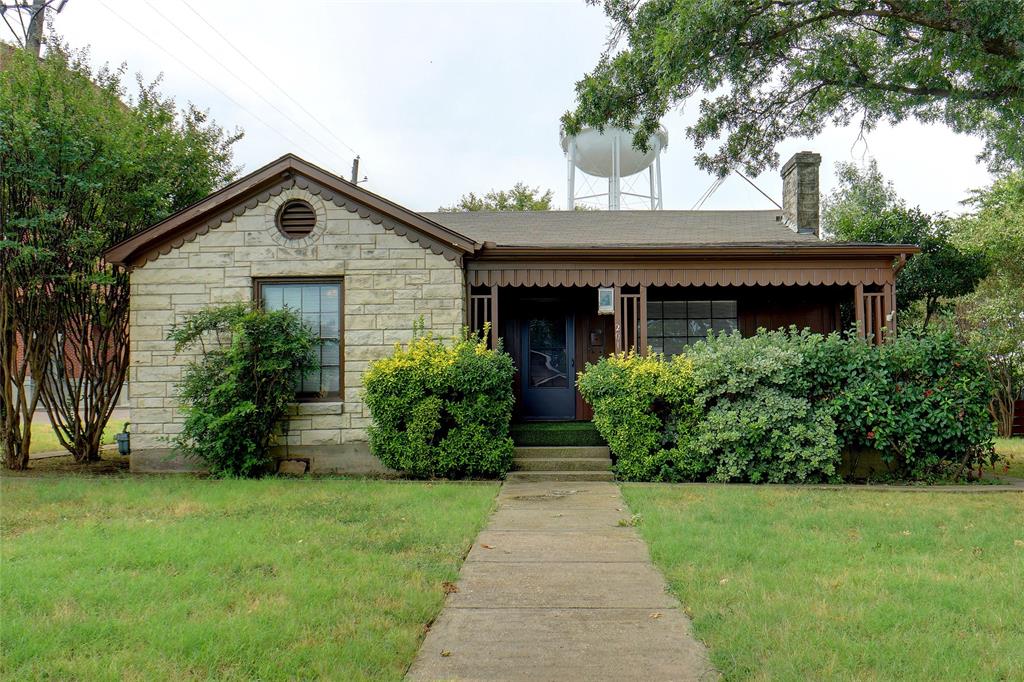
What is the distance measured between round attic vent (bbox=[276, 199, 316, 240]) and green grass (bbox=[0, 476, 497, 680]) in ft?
12.1

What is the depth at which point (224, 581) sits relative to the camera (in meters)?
4.46

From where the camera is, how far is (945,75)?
400 inches

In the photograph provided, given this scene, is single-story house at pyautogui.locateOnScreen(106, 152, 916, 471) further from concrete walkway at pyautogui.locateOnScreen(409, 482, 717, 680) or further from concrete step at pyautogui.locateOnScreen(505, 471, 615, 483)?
concrete walkway at pyautogui.locateOnScreen(409, 482, 717, 680)

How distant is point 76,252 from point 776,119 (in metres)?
10.2

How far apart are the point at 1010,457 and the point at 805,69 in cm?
673

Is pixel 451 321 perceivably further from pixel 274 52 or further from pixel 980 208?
pixel 980 208

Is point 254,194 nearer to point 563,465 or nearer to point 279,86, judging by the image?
point 563,465

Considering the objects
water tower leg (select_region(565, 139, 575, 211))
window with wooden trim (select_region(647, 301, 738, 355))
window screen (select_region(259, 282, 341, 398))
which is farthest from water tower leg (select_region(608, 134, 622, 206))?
window screen (select_region(259, 282, 341, 398))

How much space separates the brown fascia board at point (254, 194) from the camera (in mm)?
9570

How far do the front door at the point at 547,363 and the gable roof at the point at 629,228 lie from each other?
130 cm

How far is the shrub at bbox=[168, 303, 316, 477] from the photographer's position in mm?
8953

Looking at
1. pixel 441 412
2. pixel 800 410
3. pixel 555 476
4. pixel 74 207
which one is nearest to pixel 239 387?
pixel 441 412

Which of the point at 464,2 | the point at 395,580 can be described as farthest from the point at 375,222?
the point at 395,580

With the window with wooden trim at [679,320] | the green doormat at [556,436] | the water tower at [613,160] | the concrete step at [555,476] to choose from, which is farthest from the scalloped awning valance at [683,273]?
the water tower at [613,160]
